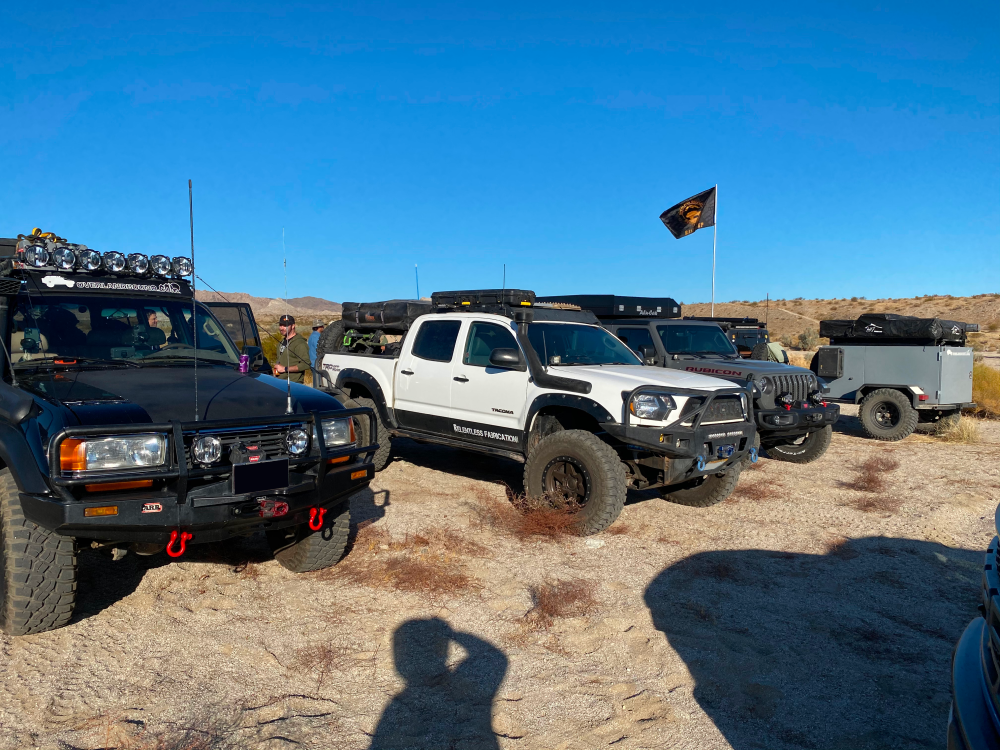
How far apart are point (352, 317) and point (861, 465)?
6.96 metres

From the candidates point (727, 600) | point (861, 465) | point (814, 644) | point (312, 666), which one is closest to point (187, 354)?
point (312, 666)

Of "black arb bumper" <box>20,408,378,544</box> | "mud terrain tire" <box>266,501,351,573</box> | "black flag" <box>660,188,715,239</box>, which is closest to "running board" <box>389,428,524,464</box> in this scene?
"mud terrain tire" <box>266,501,351,573</box>

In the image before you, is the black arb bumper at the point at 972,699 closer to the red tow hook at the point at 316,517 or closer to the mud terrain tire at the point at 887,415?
the red tow hook at the point at 316,517

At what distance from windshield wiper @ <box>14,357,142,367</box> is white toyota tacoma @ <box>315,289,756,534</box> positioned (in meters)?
1.52

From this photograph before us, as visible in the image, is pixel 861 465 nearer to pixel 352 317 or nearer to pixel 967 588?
pixel 967 588

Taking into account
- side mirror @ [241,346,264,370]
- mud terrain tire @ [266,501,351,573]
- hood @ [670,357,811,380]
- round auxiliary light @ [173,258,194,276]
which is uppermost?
round auxiliary light @ [173,258,194,276]

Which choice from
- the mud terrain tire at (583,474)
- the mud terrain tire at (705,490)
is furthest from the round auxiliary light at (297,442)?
the mud terrain tire at (705,490)

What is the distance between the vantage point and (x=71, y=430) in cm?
347

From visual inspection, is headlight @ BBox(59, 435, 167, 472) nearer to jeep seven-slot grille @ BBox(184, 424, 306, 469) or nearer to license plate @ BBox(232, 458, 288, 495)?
jeep seven-slot grille @ BBox(184, 424, 306, 469)

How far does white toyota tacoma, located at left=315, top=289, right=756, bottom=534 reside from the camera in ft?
20.2

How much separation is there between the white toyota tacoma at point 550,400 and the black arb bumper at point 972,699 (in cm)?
356

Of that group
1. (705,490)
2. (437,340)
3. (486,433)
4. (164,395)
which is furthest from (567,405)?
(164,395)

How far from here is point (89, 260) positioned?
16.2 feet

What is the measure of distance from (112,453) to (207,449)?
45 cm
